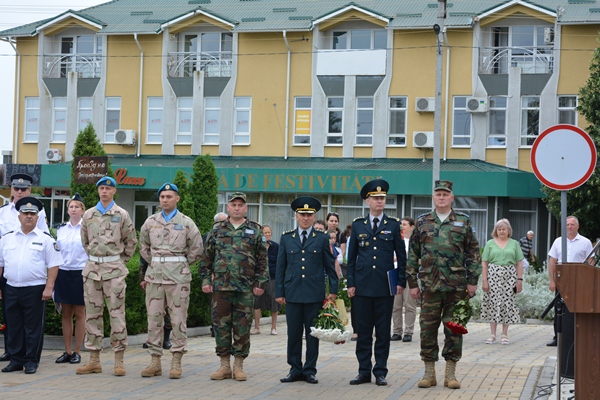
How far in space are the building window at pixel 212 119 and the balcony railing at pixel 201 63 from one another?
1.13 meters

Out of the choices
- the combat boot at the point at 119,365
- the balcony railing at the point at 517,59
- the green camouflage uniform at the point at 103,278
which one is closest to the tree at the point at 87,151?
the green camouflage uniform at the point at 103,278

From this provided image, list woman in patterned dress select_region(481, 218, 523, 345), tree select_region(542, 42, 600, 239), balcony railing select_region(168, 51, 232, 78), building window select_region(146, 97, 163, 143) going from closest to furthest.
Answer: woman in patterned dress select_region(481, 218, 523, 345), tree select_region(542, 42, 600, 239), balcony railing select_region(168, 51, 232, 78), building window select_region(146, 97, 163, 143)

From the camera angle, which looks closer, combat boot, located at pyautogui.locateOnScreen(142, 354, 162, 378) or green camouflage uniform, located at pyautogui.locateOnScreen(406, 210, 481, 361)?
green camouflage uniform, located at pyautogui.locateOnScreen(406, 210, 481, 361)

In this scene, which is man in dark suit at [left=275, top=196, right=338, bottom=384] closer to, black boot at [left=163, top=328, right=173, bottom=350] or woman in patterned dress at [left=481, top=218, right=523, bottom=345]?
black boot at [left=163, top=328, right=173, bottom=350]

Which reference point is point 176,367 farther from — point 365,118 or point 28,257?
point 365,118

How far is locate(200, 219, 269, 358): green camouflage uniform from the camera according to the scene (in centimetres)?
1098

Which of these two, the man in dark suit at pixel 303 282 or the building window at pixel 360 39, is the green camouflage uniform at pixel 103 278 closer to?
the man in dark suit at pixel 303 282

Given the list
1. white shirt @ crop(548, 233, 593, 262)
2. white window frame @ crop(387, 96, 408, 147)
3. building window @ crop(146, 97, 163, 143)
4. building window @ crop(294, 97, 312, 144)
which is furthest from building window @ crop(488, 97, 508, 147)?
white shirt @ crop(548, 233, 593, 262)

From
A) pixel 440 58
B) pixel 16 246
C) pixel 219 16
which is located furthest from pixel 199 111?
pixel 16 246

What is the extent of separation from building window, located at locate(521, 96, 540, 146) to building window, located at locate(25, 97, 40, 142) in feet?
68.9

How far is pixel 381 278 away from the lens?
10.8m

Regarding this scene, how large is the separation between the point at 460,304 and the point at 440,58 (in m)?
20.3

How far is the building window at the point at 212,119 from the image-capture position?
1587 inches

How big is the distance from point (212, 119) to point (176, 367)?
30006 millimetres
